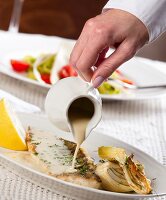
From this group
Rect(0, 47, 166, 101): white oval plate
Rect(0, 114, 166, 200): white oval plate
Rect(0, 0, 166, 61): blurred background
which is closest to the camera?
Rect(0, 114, 166, 200): white oval plate

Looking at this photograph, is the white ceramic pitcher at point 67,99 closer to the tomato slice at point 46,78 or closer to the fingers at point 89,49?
the fingers at point 89,49

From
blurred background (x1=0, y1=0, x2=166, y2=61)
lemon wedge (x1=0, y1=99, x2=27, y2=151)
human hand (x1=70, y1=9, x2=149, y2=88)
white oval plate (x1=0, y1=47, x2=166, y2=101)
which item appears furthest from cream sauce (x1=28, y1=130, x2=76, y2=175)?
blurred background (x1=0, y1=0, x2=166, y2=61)

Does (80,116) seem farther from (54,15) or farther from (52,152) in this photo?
(54,15)

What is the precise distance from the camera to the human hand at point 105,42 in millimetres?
1722

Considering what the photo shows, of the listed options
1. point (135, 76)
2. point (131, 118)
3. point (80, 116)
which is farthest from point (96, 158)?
point (135, 76)

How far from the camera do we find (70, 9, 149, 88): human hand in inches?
67.8

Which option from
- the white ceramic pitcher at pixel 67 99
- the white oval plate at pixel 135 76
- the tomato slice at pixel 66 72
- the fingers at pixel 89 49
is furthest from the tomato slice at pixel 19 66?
the fingers at pixel 89 49

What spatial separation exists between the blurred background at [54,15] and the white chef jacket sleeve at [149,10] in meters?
3.29

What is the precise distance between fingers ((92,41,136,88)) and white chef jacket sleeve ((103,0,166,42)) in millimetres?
97

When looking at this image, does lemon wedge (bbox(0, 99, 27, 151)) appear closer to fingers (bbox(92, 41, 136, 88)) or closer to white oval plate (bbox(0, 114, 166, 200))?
white oval plate (bbox(0, 114, 166, 200))

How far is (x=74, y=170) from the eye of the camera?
1729 millimetres

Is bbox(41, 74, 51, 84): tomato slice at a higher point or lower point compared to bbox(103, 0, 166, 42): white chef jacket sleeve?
lower

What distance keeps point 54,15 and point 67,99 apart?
355 centimetres

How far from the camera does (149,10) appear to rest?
1817 millimetres
